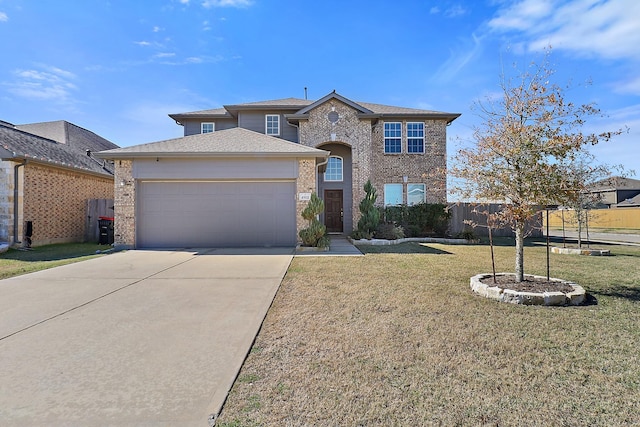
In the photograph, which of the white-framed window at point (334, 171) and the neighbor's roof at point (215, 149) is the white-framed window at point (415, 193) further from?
the neighbor's roof at point (215, 149)

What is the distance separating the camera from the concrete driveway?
2.20m

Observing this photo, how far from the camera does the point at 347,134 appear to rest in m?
Answer: 15.5

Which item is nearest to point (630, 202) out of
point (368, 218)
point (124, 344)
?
point (368, 218)

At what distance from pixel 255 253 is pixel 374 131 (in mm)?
10611

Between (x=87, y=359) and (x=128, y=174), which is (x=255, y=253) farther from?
(x=87, y=359)

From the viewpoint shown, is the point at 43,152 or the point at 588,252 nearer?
the point at 588,252

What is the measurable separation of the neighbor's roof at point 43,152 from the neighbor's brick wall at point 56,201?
1.14 feet

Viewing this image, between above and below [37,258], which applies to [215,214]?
above

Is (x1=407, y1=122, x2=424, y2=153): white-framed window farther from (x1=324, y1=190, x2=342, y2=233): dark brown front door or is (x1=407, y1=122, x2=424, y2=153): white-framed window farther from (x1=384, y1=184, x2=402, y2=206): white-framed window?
(x1=324, y1=190, x2=342, y2=233): dark brown front door

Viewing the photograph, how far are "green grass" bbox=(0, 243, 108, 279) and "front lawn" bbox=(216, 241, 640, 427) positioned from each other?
636 cm

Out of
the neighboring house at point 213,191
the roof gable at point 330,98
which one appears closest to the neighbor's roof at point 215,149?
the neighboring house at point 213,191

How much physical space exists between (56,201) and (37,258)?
4.35m

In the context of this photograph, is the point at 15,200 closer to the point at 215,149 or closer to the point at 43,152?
the point at 43,152

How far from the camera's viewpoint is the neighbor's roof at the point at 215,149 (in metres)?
10.5
